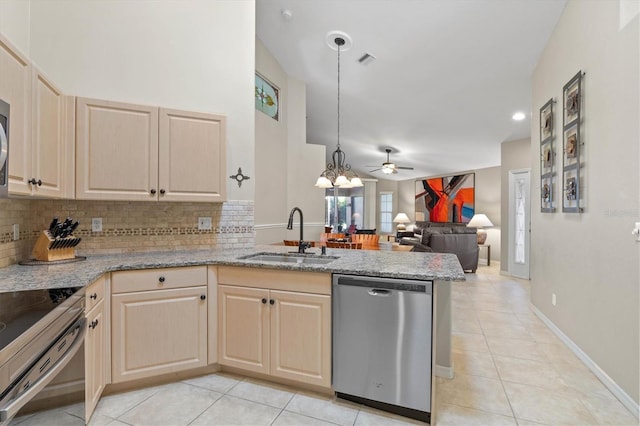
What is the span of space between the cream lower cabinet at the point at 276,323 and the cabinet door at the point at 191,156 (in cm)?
74

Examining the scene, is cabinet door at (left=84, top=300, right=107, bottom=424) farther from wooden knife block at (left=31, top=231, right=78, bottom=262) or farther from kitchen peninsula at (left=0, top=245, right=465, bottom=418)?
wooden knife block at (left=31, top=231, right=78, bottom=262)

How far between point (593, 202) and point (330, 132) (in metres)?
6.02

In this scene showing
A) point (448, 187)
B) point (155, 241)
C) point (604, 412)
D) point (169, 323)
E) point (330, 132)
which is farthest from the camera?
point (448, 187)

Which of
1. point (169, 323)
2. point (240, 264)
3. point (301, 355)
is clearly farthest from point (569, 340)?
point (169, 323)

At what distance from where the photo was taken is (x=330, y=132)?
771 centimetres

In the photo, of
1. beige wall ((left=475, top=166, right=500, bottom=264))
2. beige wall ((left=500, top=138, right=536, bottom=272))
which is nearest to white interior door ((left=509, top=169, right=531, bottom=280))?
beige wall ((left=500, top=138, right=536, bottom=272))

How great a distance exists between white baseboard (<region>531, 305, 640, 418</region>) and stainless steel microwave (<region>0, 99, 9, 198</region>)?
3599 mm

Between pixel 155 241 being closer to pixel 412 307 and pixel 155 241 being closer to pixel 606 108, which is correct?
pixel 412 307

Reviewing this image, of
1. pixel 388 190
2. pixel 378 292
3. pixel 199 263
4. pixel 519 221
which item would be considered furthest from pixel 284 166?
pixel 388 190

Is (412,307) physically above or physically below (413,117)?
below

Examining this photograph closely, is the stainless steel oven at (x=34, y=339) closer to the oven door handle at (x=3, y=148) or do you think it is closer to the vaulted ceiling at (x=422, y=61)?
the oven door handle at (x=3, y=148)

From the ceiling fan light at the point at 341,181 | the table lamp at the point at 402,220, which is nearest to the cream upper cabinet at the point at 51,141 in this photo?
the ceiling fan light at the point at 341,181

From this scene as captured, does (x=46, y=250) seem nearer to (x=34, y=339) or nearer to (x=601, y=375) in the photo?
(x=34, y=339)

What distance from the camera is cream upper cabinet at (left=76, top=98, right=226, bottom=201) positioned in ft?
7.27
